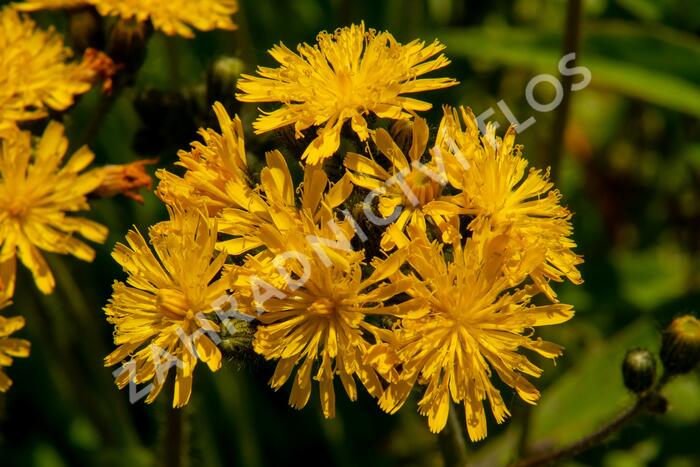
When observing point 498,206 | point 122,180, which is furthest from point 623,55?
point 122,180

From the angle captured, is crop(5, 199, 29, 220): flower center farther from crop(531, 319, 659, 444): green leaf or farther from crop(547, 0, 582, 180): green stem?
crop(531, 319, 659, 444): green leaf

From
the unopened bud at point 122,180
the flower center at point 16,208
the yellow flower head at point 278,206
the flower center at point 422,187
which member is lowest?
the flower center at point 422,187

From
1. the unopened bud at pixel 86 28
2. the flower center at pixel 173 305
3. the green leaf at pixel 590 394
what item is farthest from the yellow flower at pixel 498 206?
the unopened bud at pixel 86 28

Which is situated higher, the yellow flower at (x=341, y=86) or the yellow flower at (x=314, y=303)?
the yellow flower at (x=341, y=86)

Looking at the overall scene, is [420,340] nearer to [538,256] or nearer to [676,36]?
[538,256]

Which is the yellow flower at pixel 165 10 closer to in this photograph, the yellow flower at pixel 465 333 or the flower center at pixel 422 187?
the flower center at pixel 422 187

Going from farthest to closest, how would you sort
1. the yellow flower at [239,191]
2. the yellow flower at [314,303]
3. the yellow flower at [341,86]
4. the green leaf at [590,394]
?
1. the green leaf at [590,394]
2. the yellow flower at [341,86]
3. the yellow flower at [239,191]
4. the yellow flower at [314,303]
